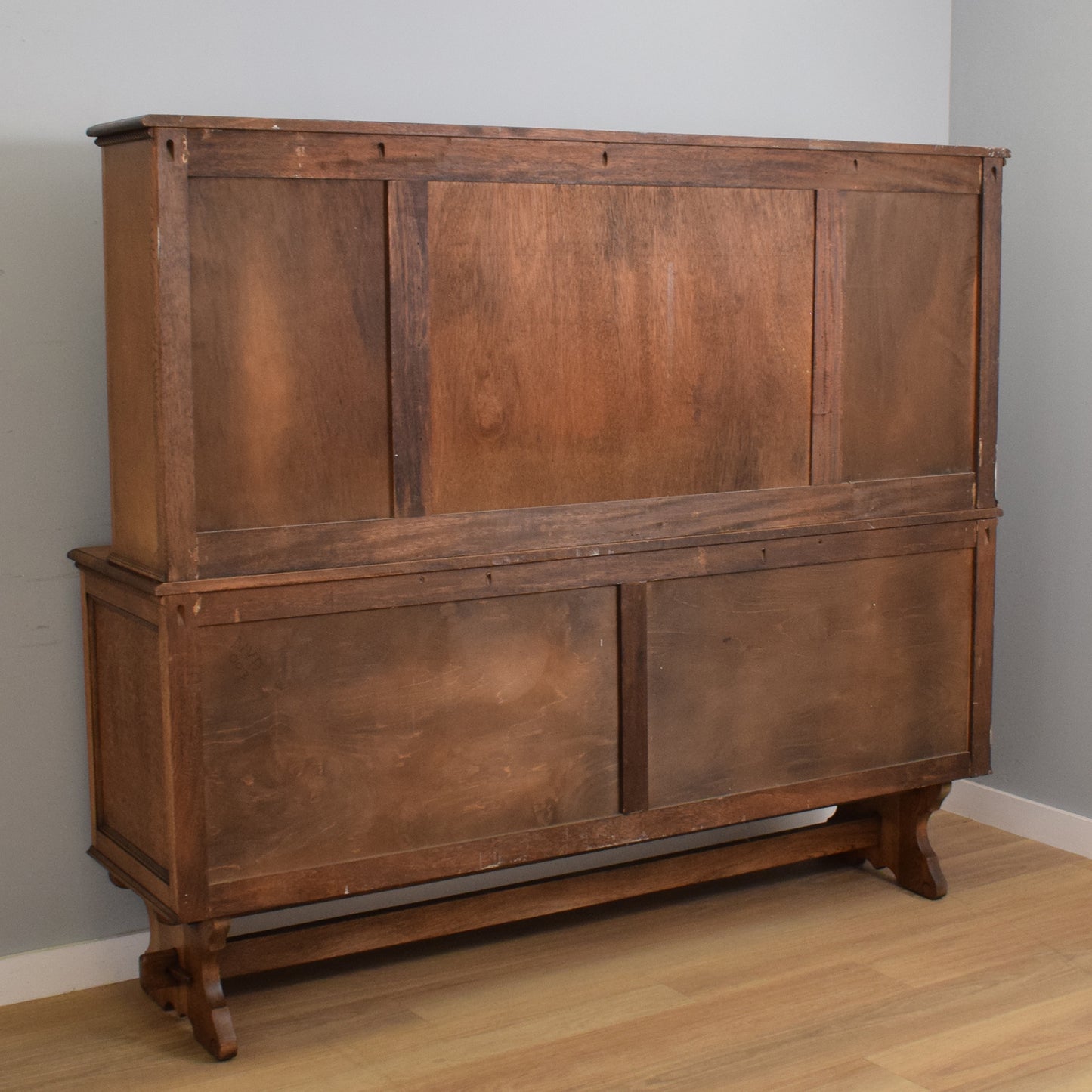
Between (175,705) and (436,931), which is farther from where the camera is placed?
(436,931)

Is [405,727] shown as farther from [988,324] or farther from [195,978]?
[988,324]

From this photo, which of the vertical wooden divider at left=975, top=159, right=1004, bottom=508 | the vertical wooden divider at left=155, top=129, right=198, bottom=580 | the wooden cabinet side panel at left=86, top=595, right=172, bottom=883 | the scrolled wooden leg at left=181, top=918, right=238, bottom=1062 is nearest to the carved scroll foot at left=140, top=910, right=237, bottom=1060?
the scrolled wooden leg at left=181, top=918, right=238, bottom=1062

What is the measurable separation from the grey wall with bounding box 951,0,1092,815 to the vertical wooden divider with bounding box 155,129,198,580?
2274 millimetres

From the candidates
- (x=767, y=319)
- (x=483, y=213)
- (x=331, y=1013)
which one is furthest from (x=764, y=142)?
(x=331, y=1013)

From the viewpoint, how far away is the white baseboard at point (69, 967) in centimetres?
281

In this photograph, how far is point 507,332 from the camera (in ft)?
Result: 8.56

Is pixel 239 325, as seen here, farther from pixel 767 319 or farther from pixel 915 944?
pixel 915 944

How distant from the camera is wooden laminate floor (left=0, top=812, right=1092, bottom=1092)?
2492 millimetres

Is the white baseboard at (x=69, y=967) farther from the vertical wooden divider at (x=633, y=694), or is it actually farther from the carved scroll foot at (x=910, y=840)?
the carved scroll foot at (x=910, y=840)

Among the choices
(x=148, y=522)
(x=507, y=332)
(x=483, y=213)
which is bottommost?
(x=148, y=522)

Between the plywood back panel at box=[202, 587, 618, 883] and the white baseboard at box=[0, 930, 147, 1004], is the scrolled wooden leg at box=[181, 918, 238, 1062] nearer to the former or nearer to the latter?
the plywood back panel at box=[202, 587, 618, 883]

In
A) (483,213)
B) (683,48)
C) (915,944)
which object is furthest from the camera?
(683,48)

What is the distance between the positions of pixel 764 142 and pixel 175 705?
1569 millimetres

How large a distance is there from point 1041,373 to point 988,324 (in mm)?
593
